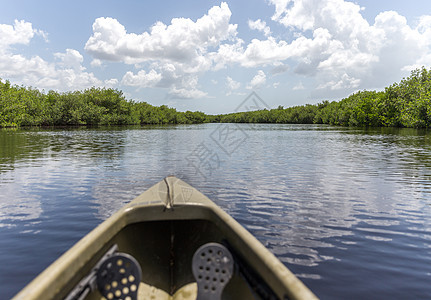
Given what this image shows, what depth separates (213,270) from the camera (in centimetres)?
313

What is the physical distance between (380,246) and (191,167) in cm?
1202

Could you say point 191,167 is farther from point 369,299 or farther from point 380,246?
point 369,299

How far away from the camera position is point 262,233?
6867 mm

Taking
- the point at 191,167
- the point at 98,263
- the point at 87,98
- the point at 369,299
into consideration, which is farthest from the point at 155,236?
the point at 87,98

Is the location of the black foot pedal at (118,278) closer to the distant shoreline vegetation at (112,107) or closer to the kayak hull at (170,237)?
the kayak hull at (170,237)

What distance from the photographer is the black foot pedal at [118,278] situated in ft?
9.71

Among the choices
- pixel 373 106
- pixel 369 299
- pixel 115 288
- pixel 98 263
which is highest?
pixel 373 106

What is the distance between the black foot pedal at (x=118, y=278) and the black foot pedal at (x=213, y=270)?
719 millimetres

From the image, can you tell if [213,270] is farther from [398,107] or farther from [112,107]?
[112,107]

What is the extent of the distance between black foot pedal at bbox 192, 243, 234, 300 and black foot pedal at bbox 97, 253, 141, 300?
2.36 feet

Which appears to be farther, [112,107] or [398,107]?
[112,107]

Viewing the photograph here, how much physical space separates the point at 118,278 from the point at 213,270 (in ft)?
3.51

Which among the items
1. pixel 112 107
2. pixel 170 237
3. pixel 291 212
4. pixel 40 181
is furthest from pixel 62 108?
pixel 170 237

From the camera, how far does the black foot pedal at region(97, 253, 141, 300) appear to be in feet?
9.71
